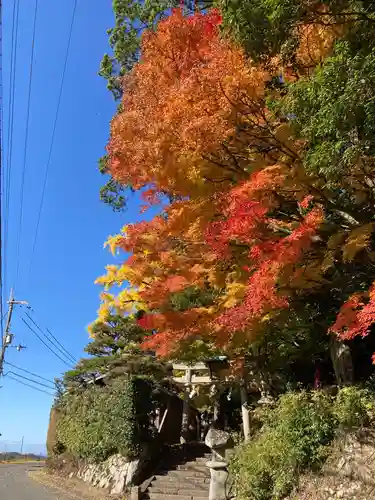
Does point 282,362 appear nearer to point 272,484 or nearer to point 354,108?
point 272,484

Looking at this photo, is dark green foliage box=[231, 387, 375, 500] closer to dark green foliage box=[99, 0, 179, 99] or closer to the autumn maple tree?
the autumn maple tree

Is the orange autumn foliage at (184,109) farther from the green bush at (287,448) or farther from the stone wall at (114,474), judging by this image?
the stone wall at (114,474)

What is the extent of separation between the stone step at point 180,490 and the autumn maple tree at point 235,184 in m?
5.07

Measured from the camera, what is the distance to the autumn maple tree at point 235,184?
7.23 meters

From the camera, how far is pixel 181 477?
44.5 feet

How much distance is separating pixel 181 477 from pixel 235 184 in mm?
9880

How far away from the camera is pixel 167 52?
9.55m

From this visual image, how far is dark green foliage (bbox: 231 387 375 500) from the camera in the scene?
844cm

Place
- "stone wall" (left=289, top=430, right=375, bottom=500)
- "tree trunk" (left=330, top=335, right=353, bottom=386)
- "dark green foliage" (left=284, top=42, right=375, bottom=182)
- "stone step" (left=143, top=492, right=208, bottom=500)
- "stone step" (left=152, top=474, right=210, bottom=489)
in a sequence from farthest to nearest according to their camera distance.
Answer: "stone step" (left=152, top=474, right=210, bottom=489) < "stone step" (left=143, top=492, right=208, bottom=500) < "tree trunk" (left=330, top=335, right=353, bottom=386) < "stone wall" (left=289, top=430, right=375, bottom=500) < "dark green foliage" (left=284, top=42, right=375, bottom=182)

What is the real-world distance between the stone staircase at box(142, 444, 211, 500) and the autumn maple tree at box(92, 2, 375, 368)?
16.9 ft

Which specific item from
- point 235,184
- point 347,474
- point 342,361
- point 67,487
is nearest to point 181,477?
point 67,487

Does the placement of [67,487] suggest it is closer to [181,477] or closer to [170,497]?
[181,477]

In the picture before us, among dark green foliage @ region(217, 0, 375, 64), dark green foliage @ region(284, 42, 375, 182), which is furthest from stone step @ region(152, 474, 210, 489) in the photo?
dark green foliage @ region(217, 0, 375, 64)

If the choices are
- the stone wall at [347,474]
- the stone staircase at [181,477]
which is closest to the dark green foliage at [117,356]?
the stone staircase at [181,477]
